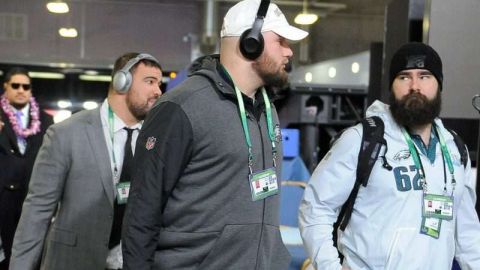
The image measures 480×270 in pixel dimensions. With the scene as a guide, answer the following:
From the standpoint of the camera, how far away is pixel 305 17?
12.0m

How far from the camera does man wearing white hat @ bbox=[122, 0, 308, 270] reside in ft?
5.41

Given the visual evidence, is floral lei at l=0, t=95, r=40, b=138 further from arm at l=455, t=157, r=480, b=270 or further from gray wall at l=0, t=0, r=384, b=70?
gray wall at l=0, t=0, r=384, b=70

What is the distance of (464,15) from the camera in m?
3.11

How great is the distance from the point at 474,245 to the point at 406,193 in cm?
44

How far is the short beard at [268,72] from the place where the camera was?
183 cm

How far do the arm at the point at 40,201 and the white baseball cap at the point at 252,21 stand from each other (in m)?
1.05

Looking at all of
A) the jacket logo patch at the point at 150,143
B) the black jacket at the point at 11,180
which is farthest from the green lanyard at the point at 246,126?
the black jacket at the point at 11,180

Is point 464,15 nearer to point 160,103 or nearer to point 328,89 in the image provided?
point 160,103

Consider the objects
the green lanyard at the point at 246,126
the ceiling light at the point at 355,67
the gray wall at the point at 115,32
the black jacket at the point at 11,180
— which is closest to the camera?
the green lanyard at the point at 246,126

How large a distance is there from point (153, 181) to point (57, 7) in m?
10.4

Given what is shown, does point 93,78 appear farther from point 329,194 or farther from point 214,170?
point 214,170

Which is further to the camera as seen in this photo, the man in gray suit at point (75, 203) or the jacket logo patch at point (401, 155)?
the man in gray suit at point (75, 203)

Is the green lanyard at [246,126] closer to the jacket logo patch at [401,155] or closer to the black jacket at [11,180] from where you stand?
the jacket logo patch at [401,155]

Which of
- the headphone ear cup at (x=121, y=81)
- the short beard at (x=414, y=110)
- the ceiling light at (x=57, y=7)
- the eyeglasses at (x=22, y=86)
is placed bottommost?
the short beard at (x=414, y=110)
